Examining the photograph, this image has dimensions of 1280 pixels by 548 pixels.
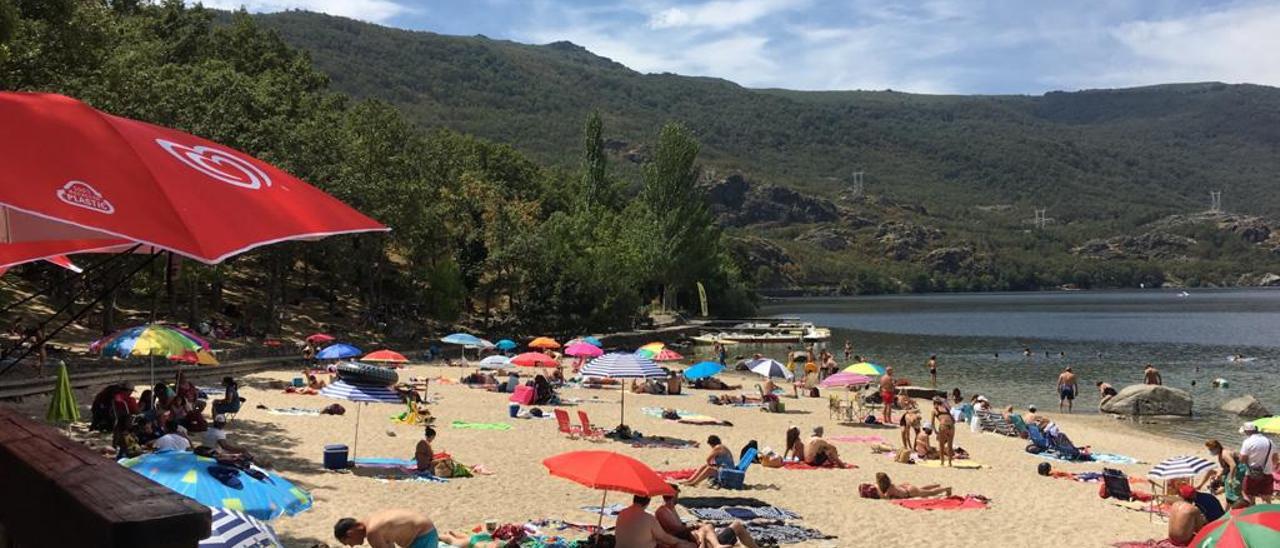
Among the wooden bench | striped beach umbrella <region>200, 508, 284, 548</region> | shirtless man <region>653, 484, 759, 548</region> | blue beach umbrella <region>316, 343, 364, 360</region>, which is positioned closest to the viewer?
the wooden bench

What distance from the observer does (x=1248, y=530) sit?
26.9 ft

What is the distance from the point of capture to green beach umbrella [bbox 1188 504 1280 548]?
8.07 metres

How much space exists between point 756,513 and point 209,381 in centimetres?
2057

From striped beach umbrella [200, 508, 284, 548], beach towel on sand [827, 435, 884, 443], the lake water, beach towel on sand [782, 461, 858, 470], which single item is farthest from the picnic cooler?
the lake water

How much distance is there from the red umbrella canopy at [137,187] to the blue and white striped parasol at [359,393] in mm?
A: 12624

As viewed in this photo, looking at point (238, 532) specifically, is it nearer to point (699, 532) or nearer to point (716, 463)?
point (699, 532)

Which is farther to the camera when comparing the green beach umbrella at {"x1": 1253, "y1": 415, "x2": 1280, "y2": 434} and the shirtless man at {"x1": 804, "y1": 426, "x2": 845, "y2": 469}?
the green beach umbrella at {"x1": 1253, "y1": 415, "x2": 1280, "y2": 434}

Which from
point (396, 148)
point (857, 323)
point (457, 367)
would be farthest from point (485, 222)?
point (857, 323)

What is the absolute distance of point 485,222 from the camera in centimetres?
5738

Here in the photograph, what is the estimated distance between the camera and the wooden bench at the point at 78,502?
1565 mm

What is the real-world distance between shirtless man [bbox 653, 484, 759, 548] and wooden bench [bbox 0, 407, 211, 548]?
9.34 m

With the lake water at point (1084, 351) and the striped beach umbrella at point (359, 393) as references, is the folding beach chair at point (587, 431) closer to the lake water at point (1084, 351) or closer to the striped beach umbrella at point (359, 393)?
the striped beach umbrella at point (359, 393)

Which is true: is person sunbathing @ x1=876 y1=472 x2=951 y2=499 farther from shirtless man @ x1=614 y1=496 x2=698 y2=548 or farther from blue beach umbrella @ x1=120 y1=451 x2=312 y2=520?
blue beach umbrella @ x1=120 y1=451 x2=312 y2=520

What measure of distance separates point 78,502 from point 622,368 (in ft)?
64.3
